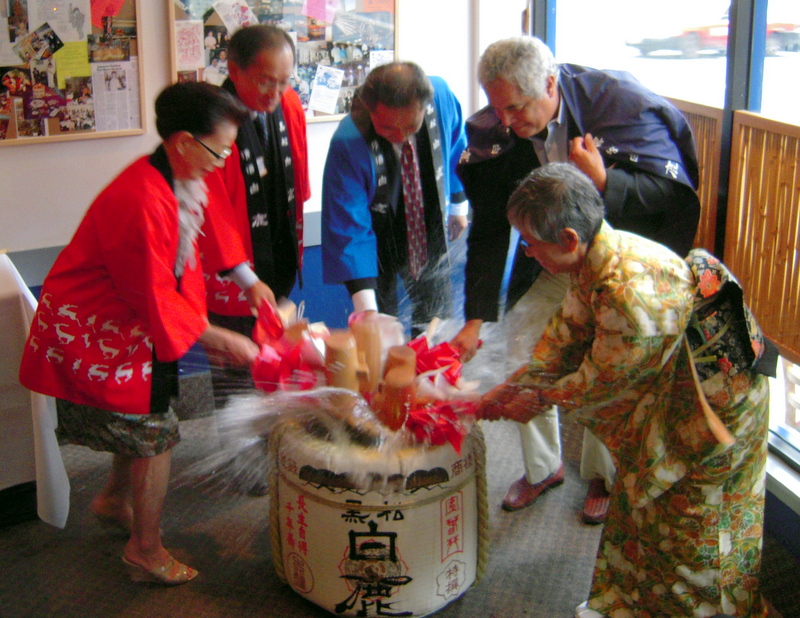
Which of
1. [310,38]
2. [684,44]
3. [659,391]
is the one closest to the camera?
[659,391]

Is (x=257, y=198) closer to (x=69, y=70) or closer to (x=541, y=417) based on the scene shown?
(x=69, y=70)

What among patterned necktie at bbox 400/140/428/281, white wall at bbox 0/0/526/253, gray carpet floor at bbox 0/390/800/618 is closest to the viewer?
Result: gray carpet floor at bbox 0/390/800/618

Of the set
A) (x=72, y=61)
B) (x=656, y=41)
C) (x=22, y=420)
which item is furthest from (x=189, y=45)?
(x=656, y=41)

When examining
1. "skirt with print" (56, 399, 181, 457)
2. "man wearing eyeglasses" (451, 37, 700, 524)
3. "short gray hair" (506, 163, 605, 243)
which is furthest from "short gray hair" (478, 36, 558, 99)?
"skirt with print" (56, 399, 181, 457)

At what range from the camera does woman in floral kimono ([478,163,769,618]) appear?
1.47 metres

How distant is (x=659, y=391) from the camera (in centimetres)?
156

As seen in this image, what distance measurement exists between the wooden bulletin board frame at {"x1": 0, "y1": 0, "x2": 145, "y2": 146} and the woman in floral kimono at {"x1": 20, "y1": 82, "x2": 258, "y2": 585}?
1.08 metres

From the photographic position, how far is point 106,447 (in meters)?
1.87

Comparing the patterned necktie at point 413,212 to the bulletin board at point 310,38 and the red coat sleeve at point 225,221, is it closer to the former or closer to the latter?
the red coat sleeve at point 225,221

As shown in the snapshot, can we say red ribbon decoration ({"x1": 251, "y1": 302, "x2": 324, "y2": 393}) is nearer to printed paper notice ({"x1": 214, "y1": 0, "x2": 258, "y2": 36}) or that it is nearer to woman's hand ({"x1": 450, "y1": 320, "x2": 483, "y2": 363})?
woman's hand ({"x1": 450, "y1": 320, "x2": 483, "y2": 363})

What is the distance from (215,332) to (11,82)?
1.36 meters

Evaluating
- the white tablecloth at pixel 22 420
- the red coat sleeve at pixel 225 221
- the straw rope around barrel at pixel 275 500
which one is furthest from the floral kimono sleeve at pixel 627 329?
the white tablecloth at pixel 22 420

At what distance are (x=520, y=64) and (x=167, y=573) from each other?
59.5 inches

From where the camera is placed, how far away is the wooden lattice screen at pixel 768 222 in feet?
6.50
